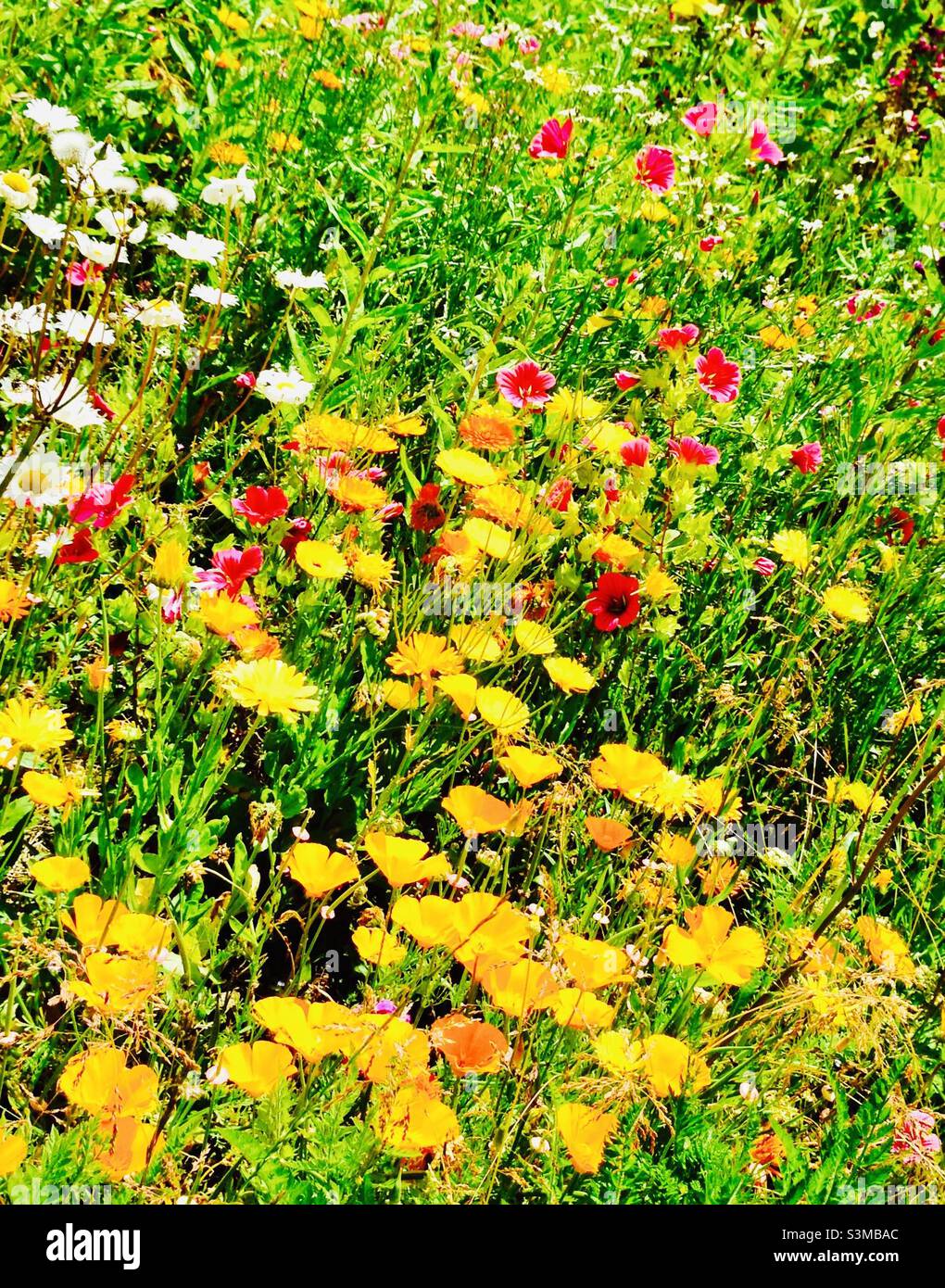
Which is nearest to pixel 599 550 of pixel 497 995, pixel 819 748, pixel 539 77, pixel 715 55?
pixel 819 748

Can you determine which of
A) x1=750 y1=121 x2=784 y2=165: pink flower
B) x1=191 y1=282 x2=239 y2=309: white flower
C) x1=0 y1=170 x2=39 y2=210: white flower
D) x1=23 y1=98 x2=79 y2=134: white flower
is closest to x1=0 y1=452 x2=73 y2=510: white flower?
x1=0 y1=170 x2=39 y2=210: white flower

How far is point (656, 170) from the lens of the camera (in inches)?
99.3

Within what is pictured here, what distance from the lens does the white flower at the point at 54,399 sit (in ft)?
4.96

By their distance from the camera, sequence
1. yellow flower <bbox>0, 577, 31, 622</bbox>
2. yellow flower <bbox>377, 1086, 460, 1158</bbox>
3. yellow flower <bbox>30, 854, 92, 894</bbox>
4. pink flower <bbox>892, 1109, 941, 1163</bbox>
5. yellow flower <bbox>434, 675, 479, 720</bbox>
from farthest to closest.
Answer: yellow flower <bbox>434, 675, 479, 720</bbox>
yellow flower <bbox>0, 577, 31, 622</bbox>
pink flower <bbox>892, 1109, 941, 1163</bbox>
yellow flower <bbox>30, 854, 92, 894</bbox>
yellow flower <bbox>377, 1086, 460, 1158</bbox>

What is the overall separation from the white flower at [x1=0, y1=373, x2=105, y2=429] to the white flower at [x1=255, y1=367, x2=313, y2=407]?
305 mm

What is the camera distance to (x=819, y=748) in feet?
7.07

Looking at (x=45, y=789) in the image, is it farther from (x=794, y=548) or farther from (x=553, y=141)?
(x=553, y=141)

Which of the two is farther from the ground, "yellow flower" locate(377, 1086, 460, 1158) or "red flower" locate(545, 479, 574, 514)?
"red flower" locate(545, 479, 574, 514)

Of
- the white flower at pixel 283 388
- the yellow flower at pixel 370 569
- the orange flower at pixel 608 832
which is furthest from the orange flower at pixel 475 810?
the white flower at pixel 283 388

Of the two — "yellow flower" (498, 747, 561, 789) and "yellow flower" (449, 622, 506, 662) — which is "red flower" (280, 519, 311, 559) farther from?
"yellow flower" (498, 747, 561, 789)

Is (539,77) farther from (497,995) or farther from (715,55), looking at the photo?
(497,995)

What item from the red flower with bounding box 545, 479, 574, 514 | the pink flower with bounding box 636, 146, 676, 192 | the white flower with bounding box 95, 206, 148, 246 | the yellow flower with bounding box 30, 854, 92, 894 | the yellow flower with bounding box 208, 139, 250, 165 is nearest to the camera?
the yellow flower with bounding box 30, 854, 92, 894

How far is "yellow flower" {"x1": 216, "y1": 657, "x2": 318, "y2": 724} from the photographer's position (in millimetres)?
1441
